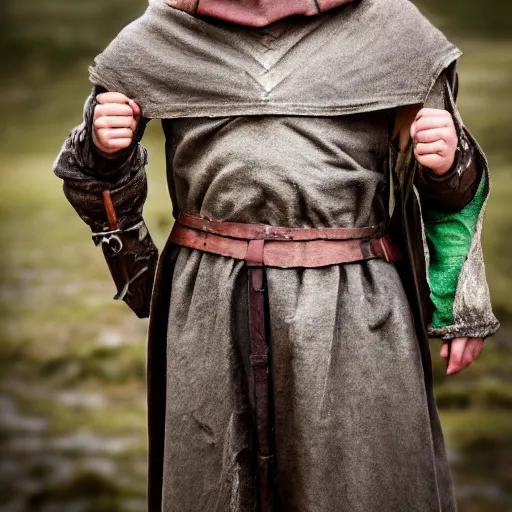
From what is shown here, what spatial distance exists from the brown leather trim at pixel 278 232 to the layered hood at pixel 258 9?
385 mm

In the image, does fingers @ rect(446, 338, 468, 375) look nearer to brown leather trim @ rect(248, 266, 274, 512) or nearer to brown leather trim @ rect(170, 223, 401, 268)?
brown leather trim @ rect(170, 223, 401, 268)

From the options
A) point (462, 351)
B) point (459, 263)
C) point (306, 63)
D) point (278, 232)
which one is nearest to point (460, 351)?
point (462, 351)

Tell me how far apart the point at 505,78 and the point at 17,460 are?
403cm

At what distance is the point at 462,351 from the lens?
2.12 m

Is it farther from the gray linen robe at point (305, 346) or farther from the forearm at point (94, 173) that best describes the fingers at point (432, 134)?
the forearm at point (94, 173)

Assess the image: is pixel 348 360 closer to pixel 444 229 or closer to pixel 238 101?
pixel 444 229

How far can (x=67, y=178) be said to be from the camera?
2068 millimetres

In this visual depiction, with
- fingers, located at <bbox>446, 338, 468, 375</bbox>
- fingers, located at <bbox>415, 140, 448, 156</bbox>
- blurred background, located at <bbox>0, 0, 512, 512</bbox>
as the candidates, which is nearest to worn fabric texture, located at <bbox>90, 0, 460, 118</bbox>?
fingers, located at <bbox>415, 140, 448, 156</bbox>

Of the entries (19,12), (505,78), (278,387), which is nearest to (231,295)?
(278,387)

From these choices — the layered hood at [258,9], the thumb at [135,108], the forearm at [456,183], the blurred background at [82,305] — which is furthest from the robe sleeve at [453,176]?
the blurred background at [82,305]

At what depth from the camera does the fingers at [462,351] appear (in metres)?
2.12

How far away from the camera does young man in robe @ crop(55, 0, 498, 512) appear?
198cm

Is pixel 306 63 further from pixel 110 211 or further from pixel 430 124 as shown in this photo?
pixel 110 211

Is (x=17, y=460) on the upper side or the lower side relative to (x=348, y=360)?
lower
